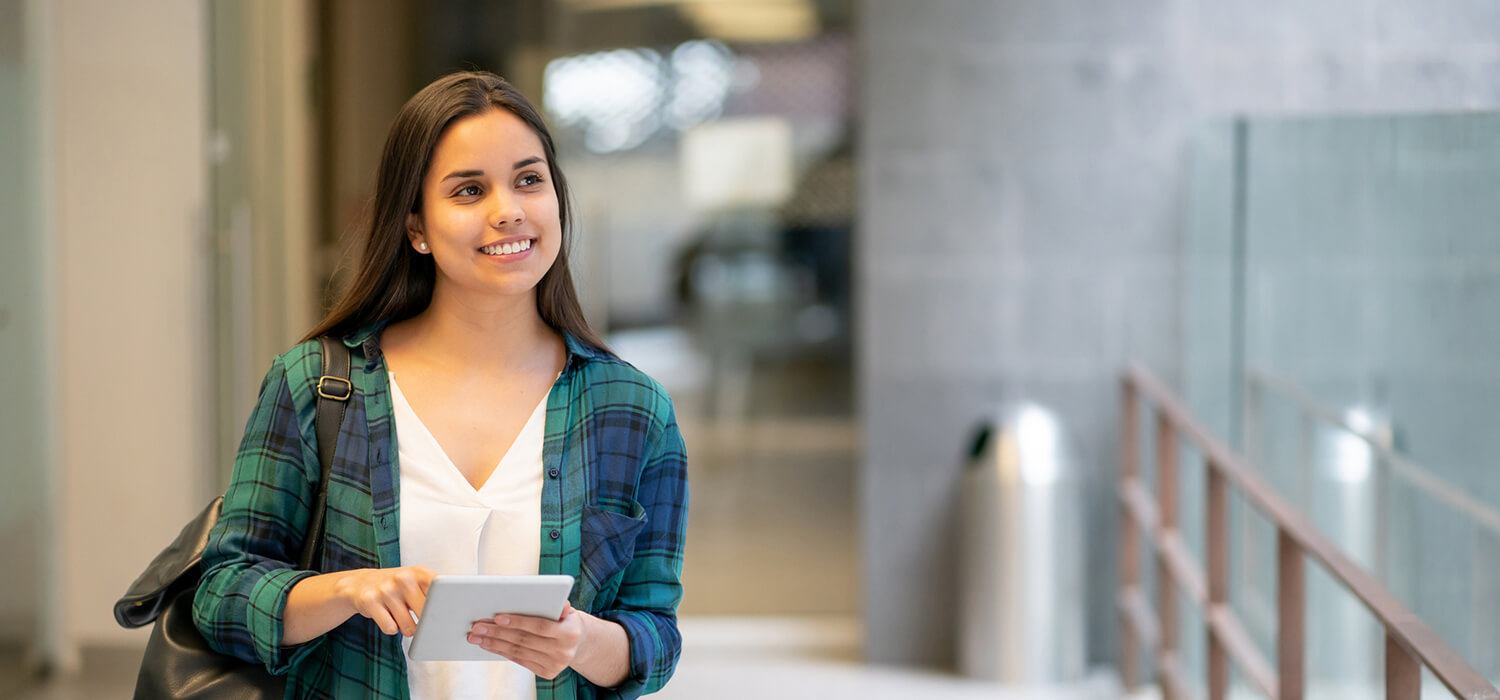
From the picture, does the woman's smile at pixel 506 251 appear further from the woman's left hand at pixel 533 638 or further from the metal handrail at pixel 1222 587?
the metal handrail at pixel 1222 587

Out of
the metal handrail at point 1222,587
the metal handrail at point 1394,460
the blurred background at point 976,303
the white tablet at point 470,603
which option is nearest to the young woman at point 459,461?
the white tablet at point 470,603

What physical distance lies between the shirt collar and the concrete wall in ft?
9.31

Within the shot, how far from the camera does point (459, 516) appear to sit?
59.7 inches

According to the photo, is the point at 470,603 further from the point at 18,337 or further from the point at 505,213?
the point at 18,337

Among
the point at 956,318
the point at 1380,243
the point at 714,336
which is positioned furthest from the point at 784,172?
the point at 1380,243

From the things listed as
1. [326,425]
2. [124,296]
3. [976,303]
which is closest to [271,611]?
[326,425]

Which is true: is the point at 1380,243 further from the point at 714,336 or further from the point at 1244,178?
the point at 714,336

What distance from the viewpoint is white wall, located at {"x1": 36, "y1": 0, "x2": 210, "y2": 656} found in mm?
3971

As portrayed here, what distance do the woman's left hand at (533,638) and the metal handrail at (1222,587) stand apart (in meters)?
0.94

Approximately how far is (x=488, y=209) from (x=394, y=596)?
1.26 feet

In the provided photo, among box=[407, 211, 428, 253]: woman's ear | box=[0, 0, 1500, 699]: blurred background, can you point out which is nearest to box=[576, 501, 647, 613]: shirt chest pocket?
box=[407, 211, 428, 253]: woman's ear

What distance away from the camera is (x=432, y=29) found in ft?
21.0

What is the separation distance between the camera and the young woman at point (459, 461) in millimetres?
1496

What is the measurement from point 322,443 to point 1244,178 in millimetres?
2909
